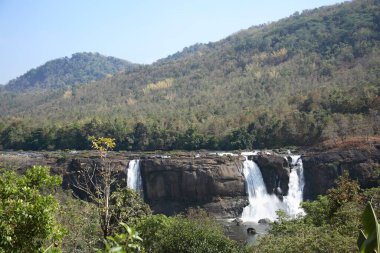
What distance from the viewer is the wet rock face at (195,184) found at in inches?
2088

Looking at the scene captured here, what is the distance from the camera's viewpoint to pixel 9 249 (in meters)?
9.88

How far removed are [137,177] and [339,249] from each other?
130ft

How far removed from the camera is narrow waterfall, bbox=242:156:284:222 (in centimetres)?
5169

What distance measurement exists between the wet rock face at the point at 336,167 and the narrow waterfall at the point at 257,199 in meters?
4.32

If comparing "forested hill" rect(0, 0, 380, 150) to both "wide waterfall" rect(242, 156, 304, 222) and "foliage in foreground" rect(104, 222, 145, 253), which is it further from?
"foliage in foreground" rect(104, 222, 145, 253)

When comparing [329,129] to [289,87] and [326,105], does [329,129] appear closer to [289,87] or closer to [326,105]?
[326,105]

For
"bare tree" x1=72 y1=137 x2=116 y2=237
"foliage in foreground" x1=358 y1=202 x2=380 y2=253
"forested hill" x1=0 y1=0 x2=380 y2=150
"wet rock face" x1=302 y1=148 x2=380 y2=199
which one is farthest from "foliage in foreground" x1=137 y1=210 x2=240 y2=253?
"forested hill" x1=0 y1=0 x2=380 y2=150

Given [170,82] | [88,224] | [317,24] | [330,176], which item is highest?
[317,24]

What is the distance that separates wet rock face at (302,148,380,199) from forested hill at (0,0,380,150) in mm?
6705

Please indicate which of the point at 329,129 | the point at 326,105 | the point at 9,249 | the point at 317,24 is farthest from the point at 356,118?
the point at 317,24

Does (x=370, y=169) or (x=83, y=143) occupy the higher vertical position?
(x=83, y=143)

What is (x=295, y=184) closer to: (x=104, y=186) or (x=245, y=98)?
(x=104, y=186)

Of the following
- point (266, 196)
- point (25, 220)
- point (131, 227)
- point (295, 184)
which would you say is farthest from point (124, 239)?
point (295, 184)

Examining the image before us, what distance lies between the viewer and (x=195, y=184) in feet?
176
